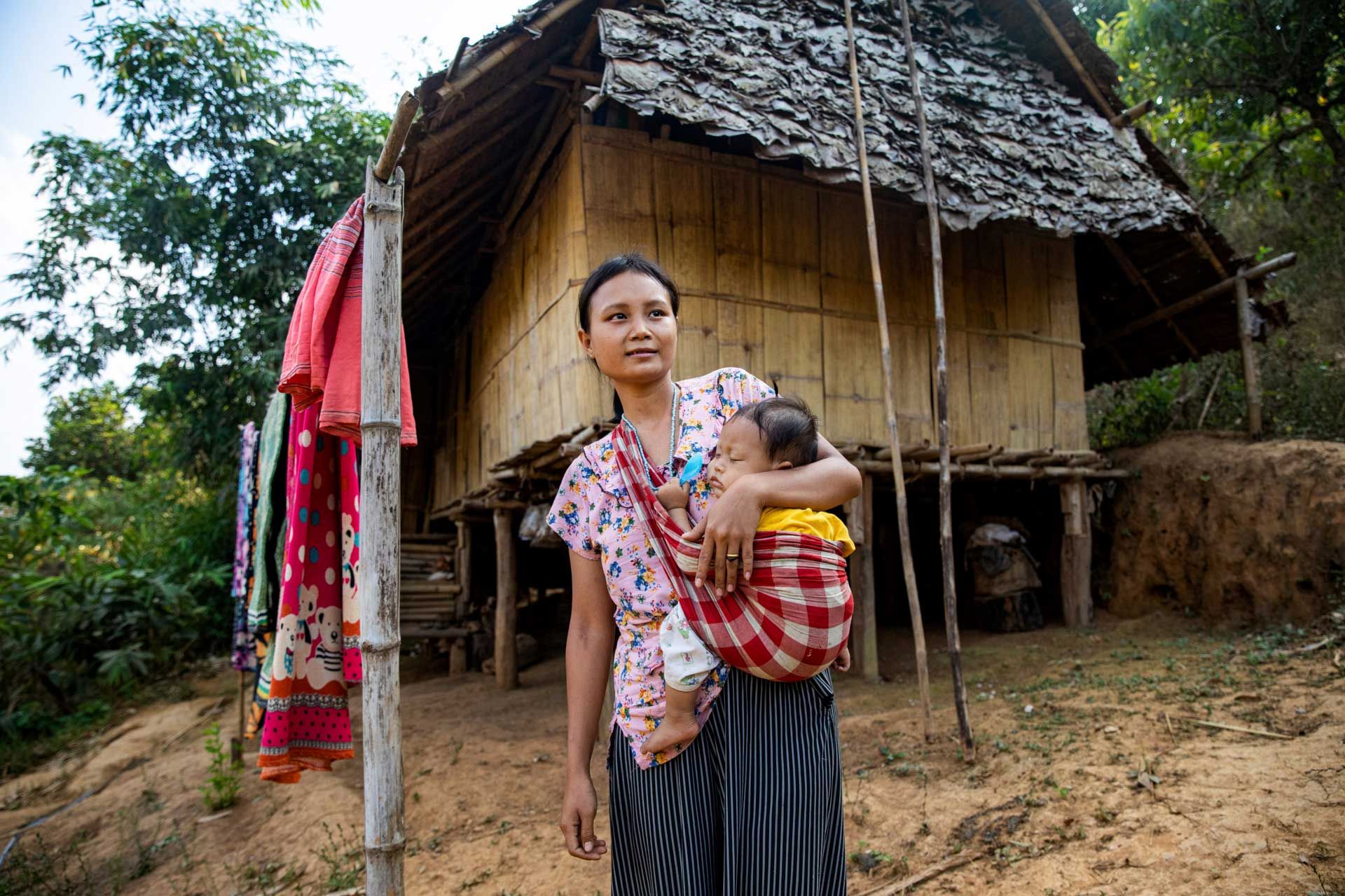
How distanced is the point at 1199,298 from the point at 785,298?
185 inches

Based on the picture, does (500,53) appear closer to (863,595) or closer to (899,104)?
(899,104)

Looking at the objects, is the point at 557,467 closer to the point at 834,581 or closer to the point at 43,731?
the point at 834,581

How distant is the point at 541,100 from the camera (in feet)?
19.2

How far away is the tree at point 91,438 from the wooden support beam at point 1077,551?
666 inches

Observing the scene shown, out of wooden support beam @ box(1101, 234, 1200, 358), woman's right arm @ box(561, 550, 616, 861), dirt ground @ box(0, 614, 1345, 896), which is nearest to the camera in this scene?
woman's right arm @ box(561, 550, 616, 861)

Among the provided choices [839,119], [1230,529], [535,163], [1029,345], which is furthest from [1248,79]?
[535,163]

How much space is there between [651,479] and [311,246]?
10.3 m

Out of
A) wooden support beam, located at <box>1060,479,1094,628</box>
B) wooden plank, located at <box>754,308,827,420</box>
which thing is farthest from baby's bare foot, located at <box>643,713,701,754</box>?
wooden support beam, located at <box>1060,479,1094,628</box>

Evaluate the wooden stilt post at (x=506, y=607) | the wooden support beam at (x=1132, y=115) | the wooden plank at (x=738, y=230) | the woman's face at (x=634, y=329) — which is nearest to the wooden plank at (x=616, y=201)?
the wooden plank at (x=738, y=230)

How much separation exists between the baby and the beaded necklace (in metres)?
0.05

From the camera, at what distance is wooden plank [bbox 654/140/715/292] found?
5.51 metres

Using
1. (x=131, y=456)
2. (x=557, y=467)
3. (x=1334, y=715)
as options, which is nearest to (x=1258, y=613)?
(x=1334, y=715)

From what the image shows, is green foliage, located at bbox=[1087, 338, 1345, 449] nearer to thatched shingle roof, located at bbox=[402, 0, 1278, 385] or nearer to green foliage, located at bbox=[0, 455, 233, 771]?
thatched shingle roof, located at bbox=[402, 0, 1278, 385]

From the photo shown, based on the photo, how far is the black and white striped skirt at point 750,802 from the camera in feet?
4.48
